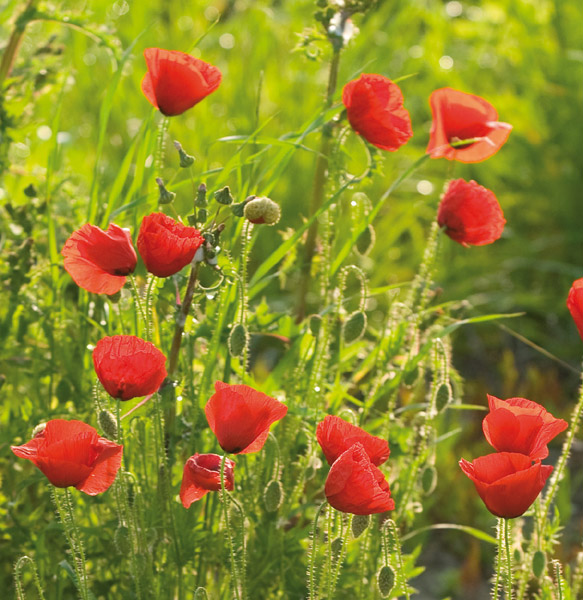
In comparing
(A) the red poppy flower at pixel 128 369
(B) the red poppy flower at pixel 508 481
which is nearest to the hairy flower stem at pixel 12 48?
(A) the red poppy flower at pixel 128 369

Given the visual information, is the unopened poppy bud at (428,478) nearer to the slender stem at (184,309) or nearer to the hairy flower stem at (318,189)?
the hairy flower stem at (318,189)

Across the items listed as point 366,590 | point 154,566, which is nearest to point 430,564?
point 366,590

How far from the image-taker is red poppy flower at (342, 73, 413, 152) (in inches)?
59.9

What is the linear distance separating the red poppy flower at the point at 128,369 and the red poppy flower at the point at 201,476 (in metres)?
0.11

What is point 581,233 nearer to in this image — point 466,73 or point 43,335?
point 466,73

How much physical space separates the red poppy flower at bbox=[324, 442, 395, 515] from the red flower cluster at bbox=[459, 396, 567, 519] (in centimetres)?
11

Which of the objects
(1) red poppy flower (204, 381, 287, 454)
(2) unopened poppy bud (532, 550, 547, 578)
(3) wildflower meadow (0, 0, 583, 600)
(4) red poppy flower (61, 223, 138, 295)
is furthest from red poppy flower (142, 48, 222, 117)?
(2) unopened poppy bud (532, 550, 547, 578)

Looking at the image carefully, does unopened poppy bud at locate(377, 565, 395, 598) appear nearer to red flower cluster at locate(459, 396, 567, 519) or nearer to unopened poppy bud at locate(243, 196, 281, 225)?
red flower cluster at locate(459, 396, 567, 519)

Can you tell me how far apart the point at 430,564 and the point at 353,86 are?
4.39 ft

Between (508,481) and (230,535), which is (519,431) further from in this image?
(230,535)

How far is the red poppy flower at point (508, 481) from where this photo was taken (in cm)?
112

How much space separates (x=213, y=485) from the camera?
1.25 metres

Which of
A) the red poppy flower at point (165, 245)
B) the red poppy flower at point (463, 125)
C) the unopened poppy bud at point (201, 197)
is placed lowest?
the red poppy flower at point (165, 245)

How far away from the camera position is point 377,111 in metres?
1.54
